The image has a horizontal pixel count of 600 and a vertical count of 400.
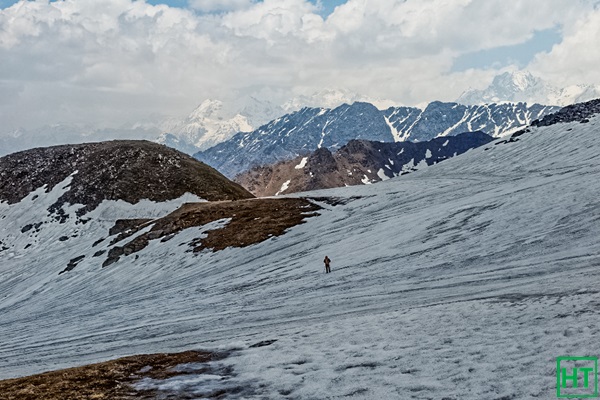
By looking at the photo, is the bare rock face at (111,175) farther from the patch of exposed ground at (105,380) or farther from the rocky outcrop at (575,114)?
the rocky outcrop at (575,114)

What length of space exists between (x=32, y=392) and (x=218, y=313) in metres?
18.4

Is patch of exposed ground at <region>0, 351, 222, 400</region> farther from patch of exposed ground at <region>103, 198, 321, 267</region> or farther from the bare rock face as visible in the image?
the bare rock face

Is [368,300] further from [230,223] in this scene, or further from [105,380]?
[230,223]

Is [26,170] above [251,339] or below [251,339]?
above

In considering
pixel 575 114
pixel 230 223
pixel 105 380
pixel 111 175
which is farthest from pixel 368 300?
pixel 575 114

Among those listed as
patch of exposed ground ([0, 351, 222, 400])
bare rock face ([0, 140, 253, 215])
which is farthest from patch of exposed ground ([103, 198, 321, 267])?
patch of exposed ground ([0, 351, 222, 400])

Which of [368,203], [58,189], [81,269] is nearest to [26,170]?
[58,189]

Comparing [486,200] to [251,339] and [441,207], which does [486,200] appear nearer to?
[441,207]

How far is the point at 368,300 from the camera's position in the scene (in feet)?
95.8

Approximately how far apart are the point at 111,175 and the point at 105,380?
9978cm

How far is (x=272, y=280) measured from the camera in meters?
41.1

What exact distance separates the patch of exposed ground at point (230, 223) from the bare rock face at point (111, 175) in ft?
75.8

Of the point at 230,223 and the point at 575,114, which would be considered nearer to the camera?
the point at 230,223

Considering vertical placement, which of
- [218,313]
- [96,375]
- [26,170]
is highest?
[26,170]
